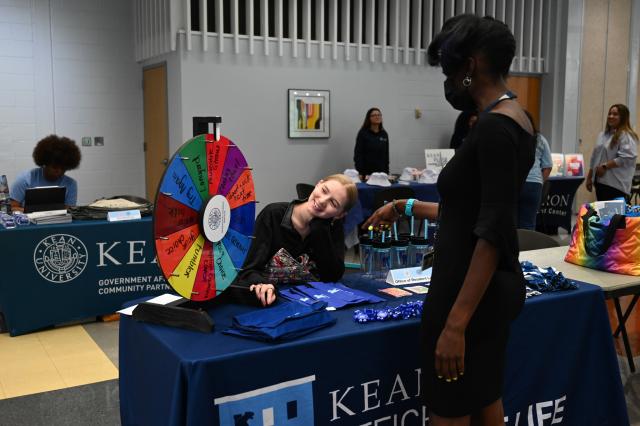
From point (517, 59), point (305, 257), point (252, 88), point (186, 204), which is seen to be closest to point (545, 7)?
point (517, 59)

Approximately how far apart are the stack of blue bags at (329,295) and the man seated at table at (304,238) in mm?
101

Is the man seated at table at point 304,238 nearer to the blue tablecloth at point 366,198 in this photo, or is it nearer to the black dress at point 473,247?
the black dress at point 473,247

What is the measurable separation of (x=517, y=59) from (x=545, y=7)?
3.11ft

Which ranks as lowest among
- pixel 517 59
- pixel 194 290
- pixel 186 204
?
pixel 194 290

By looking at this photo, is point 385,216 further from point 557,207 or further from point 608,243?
point 557,207

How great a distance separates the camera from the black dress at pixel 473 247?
A: 4.71ft

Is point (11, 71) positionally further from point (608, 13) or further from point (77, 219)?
point (608, 13)

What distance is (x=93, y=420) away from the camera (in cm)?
279

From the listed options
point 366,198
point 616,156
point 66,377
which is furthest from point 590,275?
point 616,156

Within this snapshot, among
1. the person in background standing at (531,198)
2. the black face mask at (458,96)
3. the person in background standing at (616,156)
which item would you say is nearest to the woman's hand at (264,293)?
the black face mask at (458,96)

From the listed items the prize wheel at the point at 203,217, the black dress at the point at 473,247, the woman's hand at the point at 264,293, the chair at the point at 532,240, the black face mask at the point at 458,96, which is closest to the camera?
the black dress at the point at 473,247

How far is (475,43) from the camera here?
4.88ft

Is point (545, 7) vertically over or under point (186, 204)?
over

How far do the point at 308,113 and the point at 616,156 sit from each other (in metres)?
3.45
